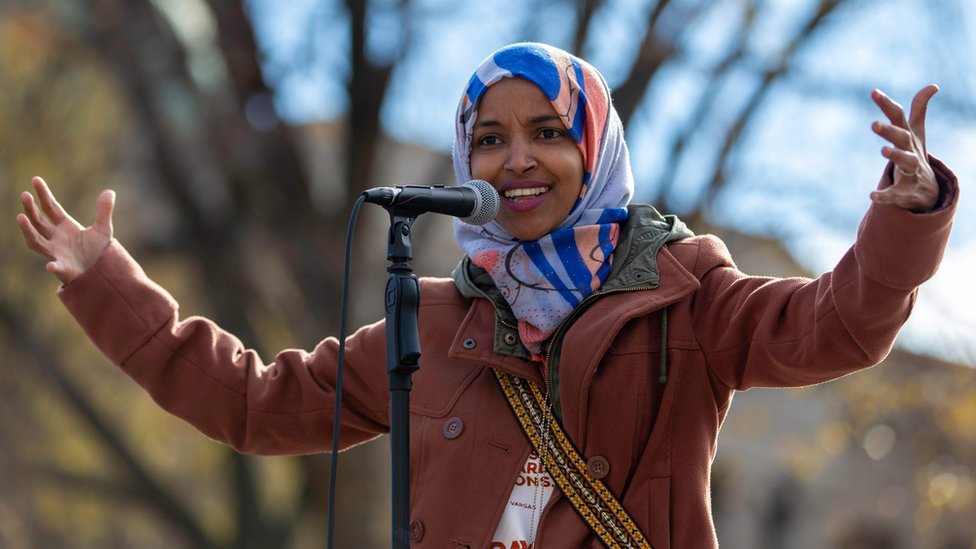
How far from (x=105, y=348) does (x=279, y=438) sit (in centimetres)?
50

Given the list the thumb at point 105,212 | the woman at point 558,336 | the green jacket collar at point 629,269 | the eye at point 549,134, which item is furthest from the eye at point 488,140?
the thumb at point 105,212

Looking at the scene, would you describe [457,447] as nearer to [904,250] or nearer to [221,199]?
[904,250]

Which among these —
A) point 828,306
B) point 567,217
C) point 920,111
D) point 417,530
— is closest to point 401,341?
point 417,530

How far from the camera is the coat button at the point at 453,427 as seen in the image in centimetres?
299

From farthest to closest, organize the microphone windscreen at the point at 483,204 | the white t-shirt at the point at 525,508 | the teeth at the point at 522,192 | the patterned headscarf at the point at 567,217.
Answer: the teeth at the point at 522,192, the patterned headscarf at the point at 567,217, the white t-shirt at the point at 525,508, the microphone windscreen at the point at 483,204

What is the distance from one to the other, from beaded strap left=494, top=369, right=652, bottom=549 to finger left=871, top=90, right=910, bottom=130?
96 centimetres

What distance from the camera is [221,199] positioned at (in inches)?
400

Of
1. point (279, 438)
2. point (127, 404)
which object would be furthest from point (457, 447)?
point (127, 404)

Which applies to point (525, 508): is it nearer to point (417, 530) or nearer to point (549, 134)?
point (417, 530)

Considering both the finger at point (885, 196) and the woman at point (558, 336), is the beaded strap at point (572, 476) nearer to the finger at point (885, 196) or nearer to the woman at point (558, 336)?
the woman at point (558, 336)

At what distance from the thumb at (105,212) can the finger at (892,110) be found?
6.06 feet

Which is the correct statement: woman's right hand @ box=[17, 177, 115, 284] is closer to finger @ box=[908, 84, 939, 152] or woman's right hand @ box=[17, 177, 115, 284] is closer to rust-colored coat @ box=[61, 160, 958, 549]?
rust-colored coat @ box=[61, 160, 958, 549]

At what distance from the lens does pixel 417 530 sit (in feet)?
9.78

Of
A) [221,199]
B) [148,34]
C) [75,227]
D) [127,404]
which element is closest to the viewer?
[75,227]
